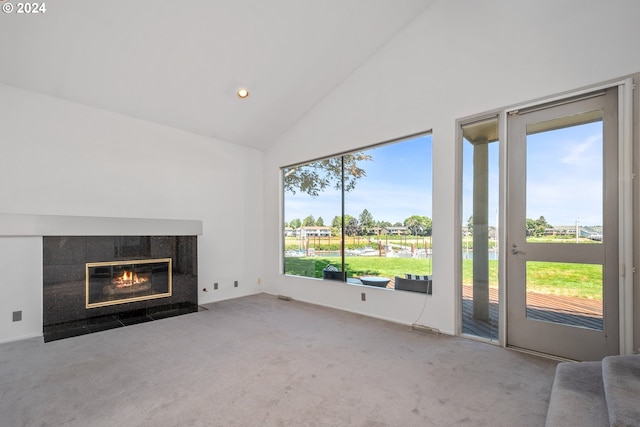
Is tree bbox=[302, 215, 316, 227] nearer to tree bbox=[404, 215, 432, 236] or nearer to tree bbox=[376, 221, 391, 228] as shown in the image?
tree bbox=[376, 221, 391, 228]

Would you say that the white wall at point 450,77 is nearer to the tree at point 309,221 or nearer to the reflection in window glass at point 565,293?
the reflection in window glass at point 565,293

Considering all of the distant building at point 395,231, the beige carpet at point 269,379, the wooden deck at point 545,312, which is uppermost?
the distant building at point 395,231

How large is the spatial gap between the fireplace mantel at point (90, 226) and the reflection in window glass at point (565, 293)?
419 cm

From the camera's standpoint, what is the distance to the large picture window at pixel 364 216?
3969 millimetres

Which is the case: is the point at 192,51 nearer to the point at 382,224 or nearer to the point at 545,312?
the point at 382,224

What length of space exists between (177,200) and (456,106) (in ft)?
13.1

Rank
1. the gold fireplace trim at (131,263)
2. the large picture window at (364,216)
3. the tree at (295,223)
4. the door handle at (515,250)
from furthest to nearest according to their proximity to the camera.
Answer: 1. the tree at (295,223)
2. the large picture window at (364,216)
3. the gold fireplace trim at (131,263)
4. the door handle at (515,250)

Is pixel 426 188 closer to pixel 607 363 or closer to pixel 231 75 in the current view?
pixel 607 363

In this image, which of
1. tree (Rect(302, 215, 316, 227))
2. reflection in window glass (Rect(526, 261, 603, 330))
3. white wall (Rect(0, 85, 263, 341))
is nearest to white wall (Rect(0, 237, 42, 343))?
white wall (Rect(0, 85, 263, 341))

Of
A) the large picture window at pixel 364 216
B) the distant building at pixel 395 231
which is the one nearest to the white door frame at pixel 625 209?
the large picture window at pixel 364 216

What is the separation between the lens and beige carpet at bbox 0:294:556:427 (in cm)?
197

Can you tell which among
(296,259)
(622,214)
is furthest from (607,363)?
(296,259)

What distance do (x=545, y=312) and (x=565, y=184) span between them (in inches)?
47.9

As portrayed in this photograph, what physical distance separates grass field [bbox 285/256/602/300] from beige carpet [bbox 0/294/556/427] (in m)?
0.66
